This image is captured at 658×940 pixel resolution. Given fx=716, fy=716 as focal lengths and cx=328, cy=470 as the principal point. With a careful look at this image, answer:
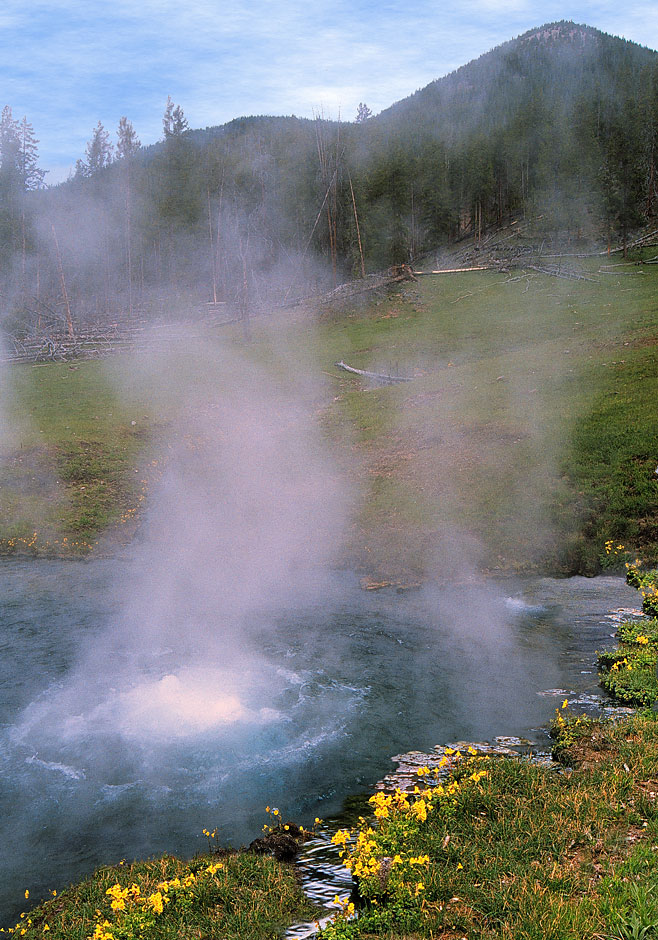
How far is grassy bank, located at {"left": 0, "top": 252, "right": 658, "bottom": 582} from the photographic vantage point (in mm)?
14422

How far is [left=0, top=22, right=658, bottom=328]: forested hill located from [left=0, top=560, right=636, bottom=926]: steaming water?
15.3 meters

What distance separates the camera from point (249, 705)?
827 cm

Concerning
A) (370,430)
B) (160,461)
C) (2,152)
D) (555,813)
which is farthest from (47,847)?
(2,152)

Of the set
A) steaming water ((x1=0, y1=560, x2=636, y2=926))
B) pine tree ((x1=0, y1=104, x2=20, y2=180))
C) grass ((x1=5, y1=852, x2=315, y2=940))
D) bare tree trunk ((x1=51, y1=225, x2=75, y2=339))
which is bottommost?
steaming water ((x1=0, y1=560, x2=636, y2=926))

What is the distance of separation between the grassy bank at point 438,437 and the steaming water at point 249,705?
2105mm

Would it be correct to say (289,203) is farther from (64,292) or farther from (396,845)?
(396,845)

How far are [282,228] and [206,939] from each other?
38326 mm

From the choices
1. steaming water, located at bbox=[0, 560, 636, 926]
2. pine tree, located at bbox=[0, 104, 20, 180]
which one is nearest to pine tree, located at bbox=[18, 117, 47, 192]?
pine tree, located at bbox=[0, 104, 20, 180]

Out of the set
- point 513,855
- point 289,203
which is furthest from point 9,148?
point 513,855

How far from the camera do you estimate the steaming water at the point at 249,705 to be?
634 centimetres

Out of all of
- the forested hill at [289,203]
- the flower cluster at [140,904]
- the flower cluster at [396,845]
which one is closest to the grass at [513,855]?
the flower cluster at [396,845]

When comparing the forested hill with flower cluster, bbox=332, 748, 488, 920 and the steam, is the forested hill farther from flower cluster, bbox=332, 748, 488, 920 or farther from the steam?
flower cluster, bbox=332, 748, 488, 920

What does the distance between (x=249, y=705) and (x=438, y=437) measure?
481 inches

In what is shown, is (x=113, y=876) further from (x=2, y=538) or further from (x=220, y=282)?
(x=220, y=282)
